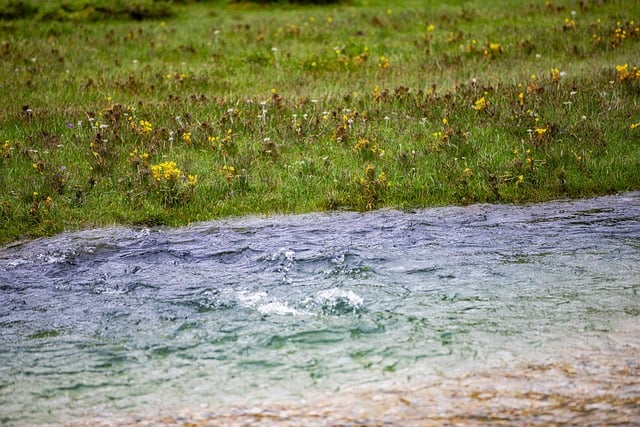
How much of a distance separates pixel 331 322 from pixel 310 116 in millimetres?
7445

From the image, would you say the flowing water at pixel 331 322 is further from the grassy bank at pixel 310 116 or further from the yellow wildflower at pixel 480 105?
the yellow wildflower at pixel 480 105

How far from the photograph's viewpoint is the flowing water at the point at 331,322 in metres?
5.29

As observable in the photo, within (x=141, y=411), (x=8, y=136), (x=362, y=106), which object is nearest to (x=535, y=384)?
(x=141, y=411)

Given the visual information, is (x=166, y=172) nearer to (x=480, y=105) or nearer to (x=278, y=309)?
(x=278, y=309)

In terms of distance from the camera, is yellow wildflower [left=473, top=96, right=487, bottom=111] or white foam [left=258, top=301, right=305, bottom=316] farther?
yellow wildflower [left=473, top=96, right=487, bottom=111]

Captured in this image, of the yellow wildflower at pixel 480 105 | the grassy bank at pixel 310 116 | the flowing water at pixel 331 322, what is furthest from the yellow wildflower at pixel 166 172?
the yellow wildflower at pixel 480 105

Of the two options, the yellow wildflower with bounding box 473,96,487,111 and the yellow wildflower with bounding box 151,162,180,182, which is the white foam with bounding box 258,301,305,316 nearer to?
the yellow wildflower with bounding box 151,162,180,182

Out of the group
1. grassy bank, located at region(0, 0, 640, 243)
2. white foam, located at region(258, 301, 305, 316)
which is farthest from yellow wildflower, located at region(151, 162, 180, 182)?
white foam, located at region(258, 301, 305, 316)

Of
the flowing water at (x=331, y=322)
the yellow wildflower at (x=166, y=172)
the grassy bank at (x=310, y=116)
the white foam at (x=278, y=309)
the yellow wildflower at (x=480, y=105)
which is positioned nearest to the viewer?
the flowing water at (x=331, y=322)

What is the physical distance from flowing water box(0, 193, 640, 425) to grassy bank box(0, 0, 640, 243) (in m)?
1.02

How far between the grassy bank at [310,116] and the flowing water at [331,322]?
102 centimetres

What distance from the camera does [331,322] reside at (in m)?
6.66

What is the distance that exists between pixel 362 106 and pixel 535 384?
931 centimetres

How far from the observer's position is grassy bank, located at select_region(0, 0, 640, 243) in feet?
35.0
